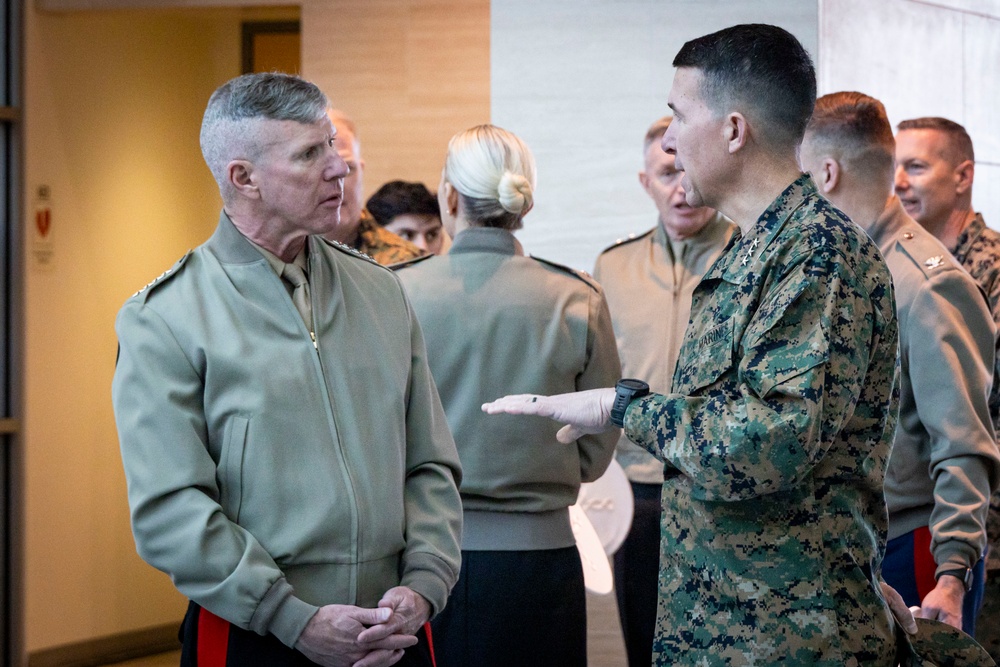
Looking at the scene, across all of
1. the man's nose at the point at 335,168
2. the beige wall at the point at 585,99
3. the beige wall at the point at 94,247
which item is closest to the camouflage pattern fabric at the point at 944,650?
the man's nose at the point at 335,168

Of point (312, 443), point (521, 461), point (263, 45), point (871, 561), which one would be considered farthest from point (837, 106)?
point (263, 45)

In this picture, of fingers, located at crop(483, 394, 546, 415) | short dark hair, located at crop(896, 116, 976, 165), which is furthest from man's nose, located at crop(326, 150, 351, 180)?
short dark hair, located at crop(896, 116, 976, 165)

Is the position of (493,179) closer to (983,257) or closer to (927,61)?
(983,257)

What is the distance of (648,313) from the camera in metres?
3.52

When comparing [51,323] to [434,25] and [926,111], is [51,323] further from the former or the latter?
[926,111]

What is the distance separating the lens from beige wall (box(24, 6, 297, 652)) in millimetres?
5691

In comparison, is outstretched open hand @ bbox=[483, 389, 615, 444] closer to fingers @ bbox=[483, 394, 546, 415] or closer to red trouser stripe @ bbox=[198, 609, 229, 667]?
fingers @ bbox=[483, 394, 546, 415]

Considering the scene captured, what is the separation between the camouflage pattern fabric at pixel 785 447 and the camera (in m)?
1.81

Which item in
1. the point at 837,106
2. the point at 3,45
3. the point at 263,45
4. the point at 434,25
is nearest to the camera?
the point at 837,106

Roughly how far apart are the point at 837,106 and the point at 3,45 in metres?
4.15

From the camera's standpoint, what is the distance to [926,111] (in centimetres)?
504

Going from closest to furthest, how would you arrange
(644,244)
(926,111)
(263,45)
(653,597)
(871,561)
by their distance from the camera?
1. (871,561)
2. (653,597)
3. (644,244)
4. (926,111)
5. (263,45)

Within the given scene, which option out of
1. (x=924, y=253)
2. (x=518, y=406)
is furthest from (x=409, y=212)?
(x=518, y=406)

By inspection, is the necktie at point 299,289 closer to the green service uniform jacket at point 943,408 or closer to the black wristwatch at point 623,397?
the black wristwatch at point 623,397
